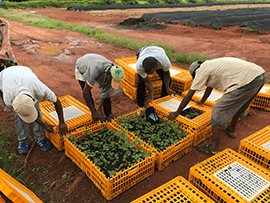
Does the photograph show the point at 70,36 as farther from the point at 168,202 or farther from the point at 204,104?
the point at 168,202

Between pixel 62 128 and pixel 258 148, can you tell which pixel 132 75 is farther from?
pixel 258 148

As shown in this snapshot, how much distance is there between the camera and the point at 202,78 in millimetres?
2887

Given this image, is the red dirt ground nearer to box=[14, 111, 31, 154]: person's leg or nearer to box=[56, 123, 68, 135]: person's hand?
box=[14, 111, 31, 154]: person's leg

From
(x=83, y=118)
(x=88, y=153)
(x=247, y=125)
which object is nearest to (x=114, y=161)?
(x=88, y=153)

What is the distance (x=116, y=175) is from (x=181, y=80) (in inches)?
116

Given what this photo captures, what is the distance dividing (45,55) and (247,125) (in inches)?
281

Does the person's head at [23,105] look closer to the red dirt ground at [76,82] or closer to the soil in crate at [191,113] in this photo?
the red dirt ground at [76,82]

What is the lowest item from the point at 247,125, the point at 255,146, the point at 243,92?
the point at 247,125

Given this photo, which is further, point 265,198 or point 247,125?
point 247,125

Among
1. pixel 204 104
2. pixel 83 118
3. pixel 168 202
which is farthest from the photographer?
pixel 204 104

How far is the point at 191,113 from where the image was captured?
3684mm

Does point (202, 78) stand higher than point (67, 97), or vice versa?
point (202, 78)

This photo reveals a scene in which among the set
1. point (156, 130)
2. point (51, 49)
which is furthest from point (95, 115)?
point (51, 49)

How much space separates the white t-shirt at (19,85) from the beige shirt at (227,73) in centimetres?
213
